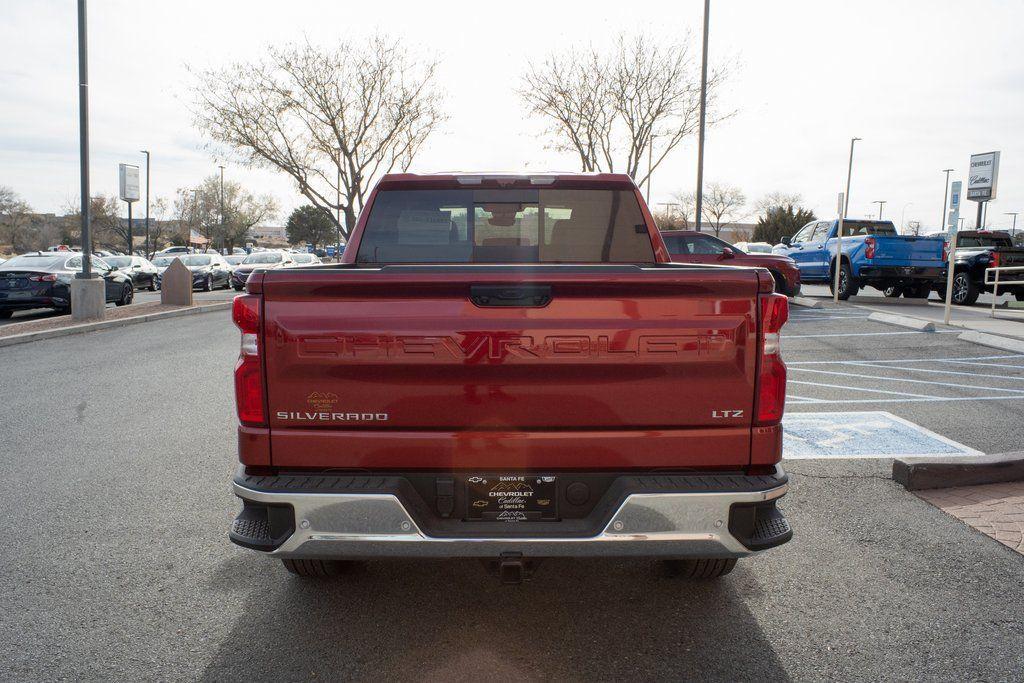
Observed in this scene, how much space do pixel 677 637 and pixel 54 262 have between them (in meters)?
19.6

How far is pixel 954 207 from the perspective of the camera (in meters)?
12.6

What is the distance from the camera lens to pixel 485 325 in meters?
2.77

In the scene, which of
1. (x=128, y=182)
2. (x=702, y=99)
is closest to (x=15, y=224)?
(x=128, y=182)

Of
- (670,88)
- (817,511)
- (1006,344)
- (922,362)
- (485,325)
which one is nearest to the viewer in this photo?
(485,325)

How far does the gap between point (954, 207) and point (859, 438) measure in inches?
316

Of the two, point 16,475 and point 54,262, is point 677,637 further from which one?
point 54,262

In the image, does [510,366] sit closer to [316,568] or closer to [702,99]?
[316,568]

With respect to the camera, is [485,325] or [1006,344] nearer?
[485,325]

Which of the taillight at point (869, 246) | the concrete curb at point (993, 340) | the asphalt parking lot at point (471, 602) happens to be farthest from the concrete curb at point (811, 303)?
the asphalt parking lot at point (471, 602)

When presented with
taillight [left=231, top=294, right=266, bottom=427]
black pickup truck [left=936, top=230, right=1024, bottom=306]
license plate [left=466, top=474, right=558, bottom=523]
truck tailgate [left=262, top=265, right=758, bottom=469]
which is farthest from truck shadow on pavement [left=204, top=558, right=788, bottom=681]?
black pickup truck [left=936, top=230, right=1024, bottom=306]

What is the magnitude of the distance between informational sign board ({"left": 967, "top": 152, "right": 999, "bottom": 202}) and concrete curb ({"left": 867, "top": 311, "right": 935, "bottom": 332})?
2588mm

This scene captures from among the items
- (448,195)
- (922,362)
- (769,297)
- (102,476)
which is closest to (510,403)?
(769,297)

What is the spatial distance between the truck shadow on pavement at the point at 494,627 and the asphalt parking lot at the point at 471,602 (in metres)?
0.01

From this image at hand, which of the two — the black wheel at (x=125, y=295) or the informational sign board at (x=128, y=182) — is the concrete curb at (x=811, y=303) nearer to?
the black wheel at (x=125, y=295)
